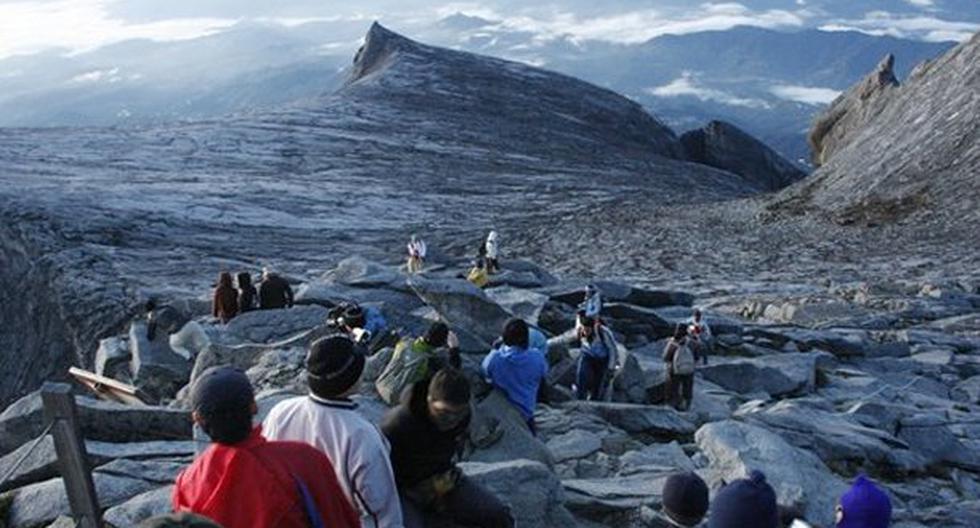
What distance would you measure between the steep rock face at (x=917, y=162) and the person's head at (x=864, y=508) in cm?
3650

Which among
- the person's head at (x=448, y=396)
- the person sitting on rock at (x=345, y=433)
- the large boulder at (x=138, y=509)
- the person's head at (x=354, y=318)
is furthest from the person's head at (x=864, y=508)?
the person's head at (x=354, y=318)

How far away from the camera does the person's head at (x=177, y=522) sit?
13.7 feet

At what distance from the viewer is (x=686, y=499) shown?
7062 mm

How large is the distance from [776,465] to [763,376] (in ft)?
22.3

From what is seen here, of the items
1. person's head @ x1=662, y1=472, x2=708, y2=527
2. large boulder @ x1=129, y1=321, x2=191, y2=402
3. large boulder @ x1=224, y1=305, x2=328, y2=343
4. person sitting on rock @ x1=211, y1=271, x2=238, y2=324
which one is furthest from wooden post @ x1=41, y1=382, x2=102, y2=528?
person sitting on rock @ x1=211, y1=271, x2=238, y2=324

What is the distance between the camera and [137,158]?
50.0 meters

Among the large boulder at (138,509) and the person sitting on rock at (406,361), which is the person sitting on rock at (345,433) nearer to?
the large boulder at (138,509)

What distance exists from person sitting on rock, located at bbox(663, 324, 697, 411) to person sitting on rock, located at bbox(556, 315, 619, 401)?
89 centimetres

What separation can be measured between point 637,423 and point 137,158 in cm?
4139

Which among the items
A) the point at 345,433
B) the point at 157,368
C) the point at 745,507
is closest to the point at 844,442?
the point at 745,507

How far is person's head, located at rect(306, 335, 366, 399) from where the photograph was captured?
661cm

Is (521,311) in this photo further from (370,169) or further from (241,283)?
(370,169)

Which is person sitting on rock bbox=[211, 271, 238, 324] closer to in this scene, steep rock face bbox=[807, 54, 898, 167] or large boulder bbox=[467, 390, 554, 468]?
large boulder bbox=[467, 390, 554, 468]

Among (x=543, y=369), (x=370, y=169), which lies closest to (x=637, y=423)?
(x=543, y=369)
